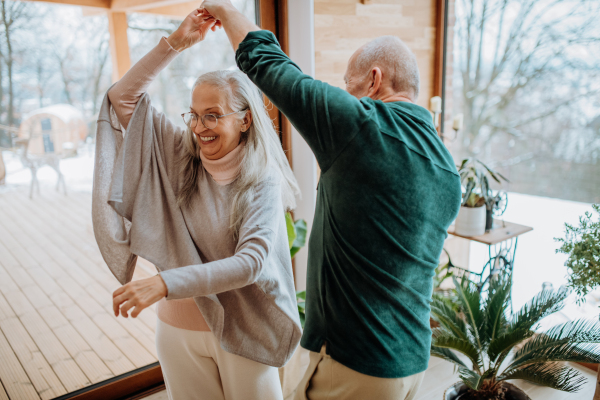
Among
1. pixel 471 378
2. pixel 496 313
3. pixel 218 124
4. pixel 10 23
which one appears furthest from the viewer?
pixel 496 313

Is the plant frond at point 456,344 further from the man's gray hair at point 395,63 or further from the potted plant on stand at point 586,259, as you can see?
the man's gray hair at point 395,63

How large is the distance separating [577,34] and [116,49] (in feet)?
9.05

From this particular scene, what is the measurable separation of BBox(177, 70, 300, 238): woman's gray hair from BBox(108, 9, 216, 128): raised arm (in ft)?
0.37

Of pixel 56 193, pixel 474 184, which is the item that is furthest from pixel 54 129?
pixel 474 184

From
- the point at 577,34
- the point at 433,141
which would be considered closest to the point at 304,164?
the point at 433,141

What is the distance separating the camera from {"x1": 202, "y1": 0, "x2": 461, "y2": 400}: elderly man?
2.96 ft

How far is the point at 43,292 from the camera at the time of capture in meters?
2.05

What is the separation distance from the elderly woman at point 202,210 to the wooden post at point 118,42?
36.5 inches

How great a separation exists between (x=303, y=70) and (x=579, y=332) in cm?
193

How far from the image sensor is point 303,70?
249 centimetres

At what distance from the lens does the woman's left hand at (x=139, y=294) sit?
2.89 ft

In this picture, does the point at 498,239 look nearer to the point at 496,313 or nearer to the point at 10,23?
the point at 496,313

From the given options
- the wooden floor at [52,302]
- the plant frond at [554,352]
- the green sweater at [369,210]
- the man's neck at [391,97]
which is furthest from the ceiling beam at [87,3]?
the plant frond at [554,352]

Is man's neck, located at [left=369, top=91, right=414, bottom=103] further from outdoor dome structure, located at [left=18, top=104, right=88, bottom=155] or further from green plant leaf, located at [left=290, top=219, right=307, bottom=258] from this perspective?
outdoor dome structure, located at [left=18, top=104, right=88, bottom=155]
